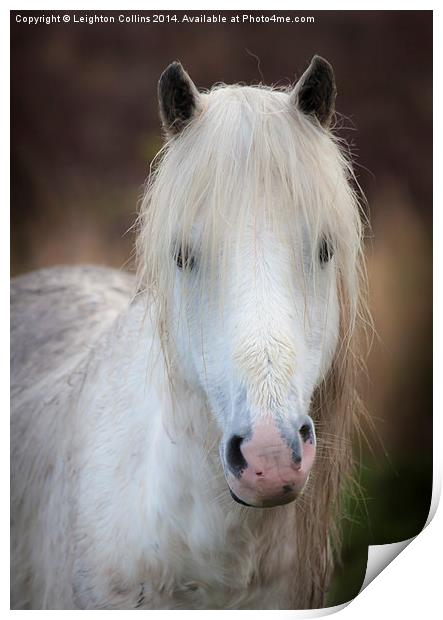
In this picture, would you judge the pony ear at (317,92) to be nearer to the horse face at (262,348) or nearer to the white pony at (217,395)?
the white pony at (217,395)

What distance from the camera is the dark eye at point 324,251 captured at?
36.5 inches

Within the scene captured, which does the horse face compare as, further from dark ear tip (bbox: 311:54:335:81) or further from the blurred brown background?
the blurred brown background

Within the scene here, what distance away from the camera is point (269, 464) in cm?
78

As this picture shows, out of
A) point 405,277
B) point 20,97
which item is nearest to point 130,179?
point 20,97

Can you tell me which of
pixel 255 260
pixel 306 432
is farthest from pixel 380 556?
pixel 255 260

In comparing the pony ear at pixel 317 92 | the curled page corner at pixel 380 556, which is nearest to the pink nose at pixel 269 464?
the pony ear at pixel 317 92

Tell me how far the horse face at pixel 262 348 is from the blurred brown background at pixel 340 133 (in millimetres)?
364

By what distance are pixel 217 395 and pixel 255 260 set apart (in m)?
0.17

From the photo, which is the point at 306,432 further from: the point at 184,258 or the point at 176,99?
the point at 176,99

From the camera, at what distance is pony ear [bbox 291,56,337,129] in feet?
3.02

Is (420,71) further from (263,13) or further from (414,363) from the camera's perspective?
(414,363)

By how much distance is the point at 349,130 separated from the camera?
125cm

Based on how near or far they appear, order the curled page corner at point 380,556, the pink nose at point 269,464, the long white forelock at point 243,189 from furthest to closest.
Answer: the curled page corner at point 380,556
the long white forelock at point 243,189
the pink nose at point 269,464

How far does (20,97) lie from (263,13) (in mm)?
402
